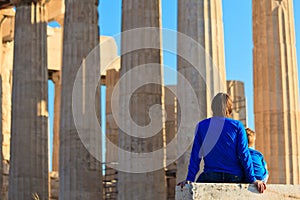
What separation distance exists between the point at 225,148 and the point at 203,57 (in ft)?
83.8

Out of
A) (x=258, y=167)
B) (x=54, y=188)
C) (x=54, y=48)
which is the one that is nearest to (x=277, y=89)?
(x=54, y=188)

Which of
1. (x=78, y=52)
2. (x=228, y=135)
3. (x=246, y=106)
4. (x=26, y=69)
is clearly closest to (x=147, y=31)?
(x=78, y=52)

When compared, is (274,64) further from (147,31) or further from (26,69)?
(26,69)

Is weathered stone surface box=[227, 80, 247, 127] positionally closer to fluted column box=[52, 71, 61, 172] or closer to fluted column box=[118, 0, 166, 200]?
fluted column box=[118, 0, 166, 200]

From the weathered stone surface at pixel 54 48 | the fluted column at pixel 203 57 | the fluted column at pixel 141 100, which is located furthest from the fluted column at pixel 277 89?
the weathered stone surface at pixel 54 48

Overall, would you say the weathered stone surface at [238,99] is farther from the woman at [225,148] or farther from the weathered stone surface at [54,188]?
the woman at [225,148]

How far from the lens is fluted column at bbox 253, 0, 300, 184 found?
4447 centimetres

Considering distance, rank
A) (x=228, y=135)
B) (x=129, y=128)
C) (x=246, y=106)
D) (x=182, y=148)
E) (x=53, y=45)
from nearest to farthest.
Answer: (x=228, y=135)
(x=182, y=148)
(x=129, y=128)
(x=246, y=106)
(x=53, y=45)

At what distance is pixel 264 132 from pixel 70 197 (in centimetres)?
1225

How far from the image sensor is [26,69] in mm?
54125

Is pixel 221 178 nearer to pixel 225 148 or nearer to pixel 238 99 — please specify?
pixel 225 148

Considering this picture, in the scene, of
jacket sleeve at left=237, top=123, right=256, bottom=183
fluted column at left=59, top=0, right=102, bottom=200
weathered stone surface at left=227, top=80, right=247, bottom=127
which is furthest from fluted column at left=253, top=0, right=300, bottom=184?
jacket sleeve at left=237, top=123, right=256, bottom=183

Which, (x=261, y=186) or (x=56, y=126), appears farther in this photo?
(x=56, y=126)

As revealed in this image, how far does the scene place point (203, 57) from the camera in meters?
37.8
